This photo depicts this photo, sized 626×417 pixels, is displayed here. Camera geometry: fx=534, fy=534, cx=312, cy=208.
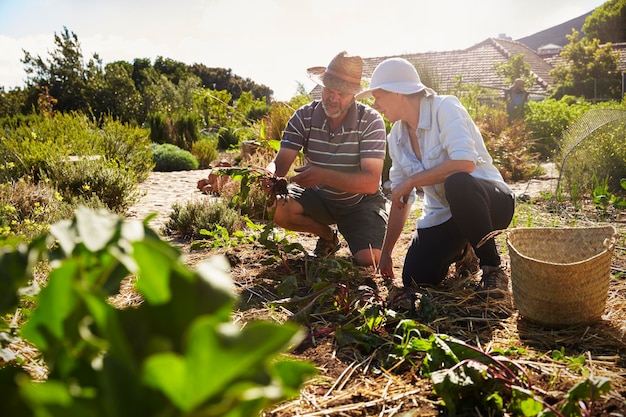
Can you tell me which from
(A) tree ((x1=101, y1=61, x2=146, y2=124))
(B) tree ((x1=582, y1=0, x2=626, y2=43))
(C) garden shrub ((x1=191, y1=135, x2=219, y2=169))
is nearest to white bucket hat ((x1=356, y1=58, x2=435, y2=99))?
(C) garden shrub ((x1=191, y1=135, x2=219, y2=169))

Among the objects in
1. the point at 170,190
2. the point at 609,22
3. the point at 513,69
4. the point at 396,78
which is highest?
the point at 609,22

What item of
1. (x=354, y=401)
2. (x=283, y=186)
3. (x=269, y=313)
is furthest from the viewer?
(x=283, y=186)

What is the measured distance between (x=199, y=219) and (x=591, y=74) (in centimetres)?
3047

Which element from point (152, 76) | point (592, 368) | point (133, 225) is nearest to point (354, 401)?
point (592, 368)

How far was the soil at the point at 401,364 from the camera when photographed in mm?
1629

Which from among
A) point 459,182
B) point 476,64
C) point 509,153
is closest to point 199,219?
point 459,182

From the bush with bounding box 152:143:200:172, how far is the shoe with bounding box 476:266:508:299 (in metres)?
9.38

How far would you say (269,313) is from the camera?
101 inches

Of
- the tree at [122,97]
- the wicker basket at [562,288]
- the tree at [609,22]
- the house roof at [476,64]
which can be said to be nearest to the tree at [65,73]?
the tree at [122,97]

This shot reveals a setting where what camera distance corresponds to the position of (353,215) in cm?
389

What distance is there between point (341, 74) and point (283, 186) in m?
0.91

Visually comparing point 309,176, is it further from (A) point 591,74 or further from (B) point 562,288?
(A) point 591,74

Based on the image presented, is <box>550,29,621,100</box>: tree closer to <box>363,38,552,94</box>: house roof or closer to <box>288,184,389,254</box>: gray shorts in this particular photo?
<box>363,38,552,94</box>: house roof

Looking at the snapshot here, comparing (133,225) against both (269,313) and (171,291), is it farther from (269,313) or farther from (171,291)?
(269,313)
